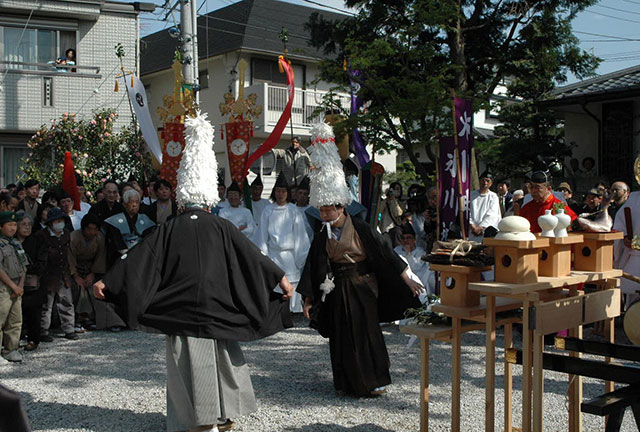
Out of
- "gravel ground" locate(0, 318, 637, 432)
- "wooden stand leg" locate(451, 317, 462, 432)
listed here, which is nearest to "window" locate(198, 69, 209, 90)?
"gravel ground" locate(0, 318, 637, 432)

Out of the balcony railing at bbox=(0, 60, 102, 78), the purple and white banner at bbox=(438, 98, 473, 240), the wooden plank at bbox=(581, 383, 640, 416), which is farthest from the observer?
the balcony railing at bbox=(0, 60, 102, 78)

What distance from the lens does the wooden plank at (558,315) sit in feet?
11.6

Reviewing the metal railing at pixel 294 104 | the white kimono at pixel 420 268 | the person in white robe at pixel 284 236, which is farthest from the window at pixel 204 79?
the white kimono at pixel 420 268

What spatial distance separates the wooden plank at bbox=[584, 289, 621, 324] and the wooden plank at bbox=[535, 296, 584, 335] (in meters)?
0.10

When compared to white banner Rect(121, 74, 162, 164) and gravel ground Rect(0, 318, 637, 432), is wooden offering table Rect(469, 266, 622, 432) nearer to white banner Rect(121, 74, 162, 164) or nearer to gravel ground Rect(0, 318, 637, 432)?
gravel ground Rect(0, 318, 637, 432)

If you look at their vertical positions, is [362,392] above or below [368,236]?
below

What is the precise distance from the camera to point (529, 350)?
12.2 ft

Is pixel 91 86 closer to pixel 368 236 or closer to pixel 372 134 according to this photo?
pixel 372 134

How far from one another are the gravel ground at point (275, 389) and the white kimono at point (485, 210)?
1.80 meters

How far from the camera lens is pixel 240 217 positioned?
9.55 metres

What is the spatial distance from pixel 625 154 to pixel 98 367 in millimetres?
10419

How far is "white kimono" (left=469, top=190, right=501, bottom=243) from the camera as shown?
8.74 m

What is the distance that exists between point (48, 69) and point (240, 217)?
9.86 meters

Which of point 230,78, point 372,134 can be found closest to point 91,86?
point 230,78
